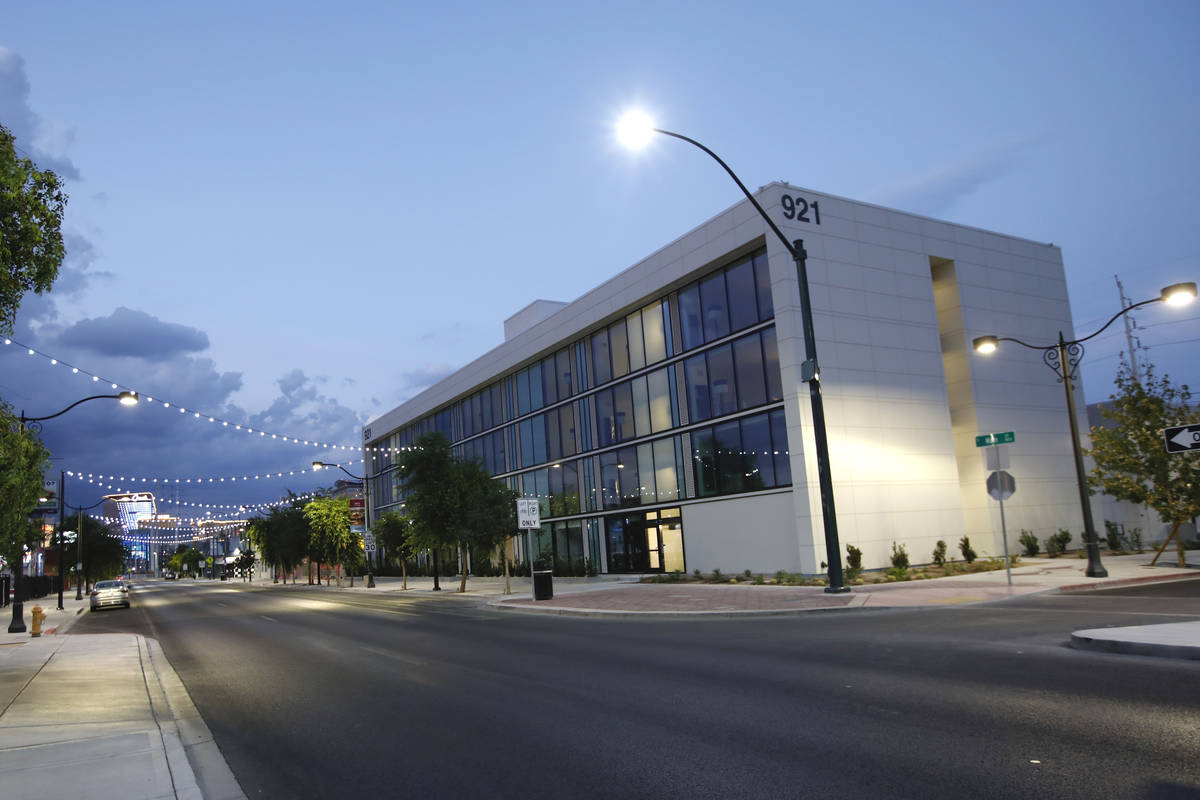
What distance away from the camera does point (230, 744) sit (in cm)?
789

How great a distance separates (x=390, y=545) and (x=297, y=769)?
43651 mm

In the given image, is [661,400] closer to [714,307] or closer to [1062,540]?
[714,307]

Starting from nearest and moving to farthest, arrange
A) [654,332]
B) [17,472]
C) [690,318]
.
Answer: [17,472] → [690,318] → [654,332]

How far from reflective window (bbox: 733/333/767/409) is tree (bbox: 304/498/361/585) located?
34.6m

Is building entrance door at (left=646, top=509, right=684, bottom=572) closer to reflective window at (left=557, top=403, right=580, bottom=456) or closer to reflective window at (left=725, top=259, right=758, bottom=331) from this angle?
reflective window at (left=557, top=403, right=580, bottom=456)

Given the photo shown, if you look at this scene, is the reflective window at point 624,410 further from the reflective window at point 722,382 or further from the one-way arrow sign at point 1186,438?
the one-way arrow sign at point 1186,438

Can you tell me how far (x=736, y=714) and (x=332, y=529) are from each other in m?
53.1

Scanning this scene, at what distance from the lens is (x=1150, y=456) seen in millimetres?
23453

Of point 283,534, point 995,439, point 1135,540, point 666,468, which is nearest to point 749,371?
point 666,468

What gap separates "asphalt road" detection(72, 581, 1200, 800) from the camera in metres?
5.55

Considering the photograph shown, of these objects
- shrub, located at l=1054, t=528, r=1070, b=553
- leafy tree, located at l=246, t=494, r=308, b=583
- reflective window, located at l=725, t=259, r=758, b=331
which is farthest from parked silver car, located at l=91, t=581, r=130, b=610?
shrub, located at l=1054, t=528, r=1070, b=553

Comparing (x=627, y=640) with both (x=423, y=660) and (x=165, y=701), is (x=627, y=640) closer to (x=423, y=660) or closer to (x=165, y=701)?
(x=423, y=660)

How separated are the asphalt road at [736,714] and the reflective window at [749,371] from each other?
52.3 feet

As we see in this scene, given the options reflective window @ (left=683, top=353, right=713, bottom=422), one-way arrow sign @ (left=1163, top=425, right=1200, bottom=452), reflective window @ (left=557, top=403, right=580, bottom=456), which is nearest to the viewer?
one-way arrow sign @ (left=1163, top=425, right=1200, bottom=452)
